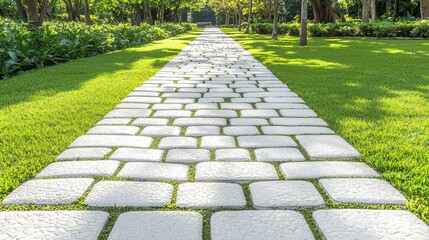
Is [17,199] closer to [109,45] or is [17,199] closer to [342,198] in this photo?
[342,198]

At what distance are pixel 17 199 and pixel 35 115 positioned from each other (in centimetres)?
217

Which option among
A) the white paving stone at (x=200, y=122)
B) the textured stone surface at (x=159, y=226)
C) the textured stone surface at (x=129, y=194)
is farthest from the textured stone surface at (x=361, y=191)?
the white paving stone at (x=200, y=122)

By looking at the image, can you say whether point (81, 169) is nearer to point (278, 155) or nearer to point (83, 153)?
point (83, 153)

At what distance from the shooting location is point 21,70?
27.7 feet

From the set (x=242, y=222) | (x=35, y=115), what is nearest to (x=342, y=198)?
(x=242, y=222)

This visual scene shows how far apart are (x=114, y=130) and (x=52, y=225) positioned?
6.00 ft

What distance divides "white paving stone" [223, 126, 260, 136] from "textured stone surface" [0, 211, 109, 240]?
177cm

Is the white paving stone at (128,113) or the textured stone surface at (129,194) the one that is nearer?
the textured stone surface at (129,194)

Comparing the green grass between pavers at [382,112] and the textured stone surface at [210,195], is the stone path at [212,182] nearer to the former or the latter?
the textured stone surface at [210,195]

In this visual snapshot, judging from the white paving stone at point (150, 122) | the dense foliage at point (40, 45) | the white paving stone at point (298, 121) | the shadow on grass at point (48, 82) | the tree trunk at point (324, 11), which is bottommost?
the white paving stone at point (298, 121)

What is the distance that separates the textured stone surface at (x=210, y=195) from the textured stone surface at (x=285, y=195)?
90 mm

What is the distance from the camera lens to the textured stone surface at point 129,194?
212 centimetres

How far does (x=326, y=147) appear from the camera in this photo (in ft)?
10.2

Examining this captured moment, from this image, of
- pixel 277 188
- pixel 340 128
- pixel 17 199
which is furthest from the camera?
pixel 340 128
